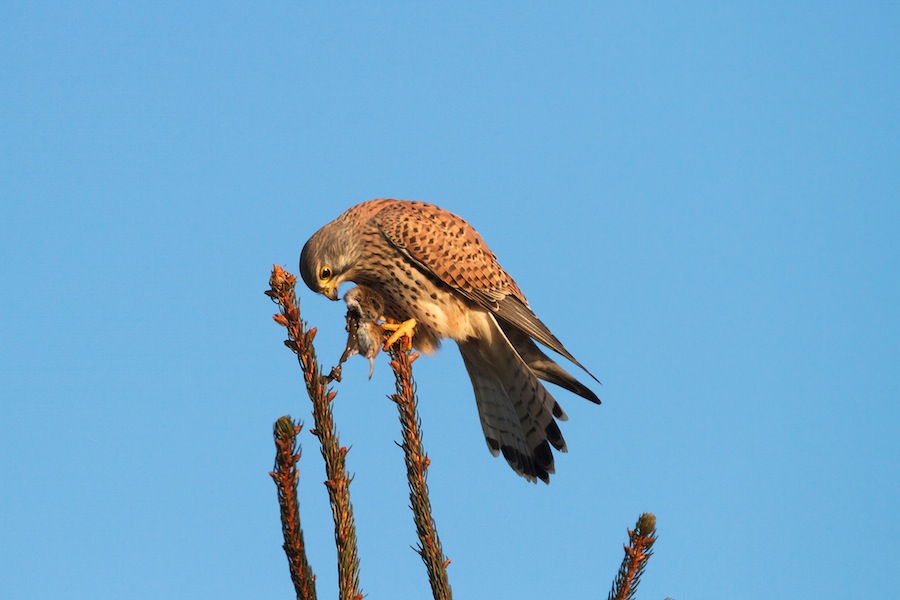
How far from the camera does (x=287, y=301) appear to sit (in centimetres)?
237

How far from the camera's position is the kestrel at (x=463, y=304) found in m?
4.59

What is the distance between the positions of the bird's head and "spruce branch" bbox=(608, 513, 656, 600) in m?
2.51

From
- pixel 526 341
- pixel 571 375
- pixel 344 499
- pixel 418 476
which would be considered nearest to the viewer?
pixel 344 499

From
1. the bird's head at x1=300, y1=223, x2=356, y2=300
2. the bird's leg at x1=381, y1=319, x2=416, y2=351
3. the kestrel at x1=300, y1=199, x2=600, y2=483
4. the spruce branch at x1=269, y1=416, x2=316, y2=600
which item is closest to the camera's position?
the spruce branch at x1=269, y1=416, x2=316, y2=600

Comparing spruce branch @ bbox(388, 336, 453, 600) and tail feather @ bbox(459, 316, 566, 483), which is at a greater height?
tail feather @ bbox(459, 316, 566, 483)

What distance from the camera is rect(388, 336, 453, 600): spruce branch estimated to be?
7.43ft

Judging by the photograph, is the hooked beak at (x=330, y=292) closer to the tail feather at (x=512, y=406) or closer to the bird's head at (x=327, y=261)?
the bird's head at (x=327, y=261)

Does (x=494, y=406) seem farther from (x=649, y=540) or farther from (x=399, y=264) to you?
(x=649, y=540)

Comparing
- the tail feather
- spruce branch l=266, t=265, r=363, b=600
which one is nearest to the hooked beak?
the tail feather

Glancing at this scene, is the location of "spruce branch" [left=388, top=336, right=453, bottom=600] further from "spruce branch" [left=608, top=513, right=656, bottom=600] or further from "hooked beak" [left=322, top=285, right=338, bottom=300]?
"hooked beak" [left=322, top=285, right=338, bottom=300]

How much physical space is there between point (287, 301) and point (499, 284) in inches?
103

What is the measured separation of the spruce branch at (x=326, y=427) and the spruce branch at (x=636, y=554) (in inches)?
24.6

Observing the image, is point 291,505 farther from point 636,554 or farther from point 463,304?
point 463,304

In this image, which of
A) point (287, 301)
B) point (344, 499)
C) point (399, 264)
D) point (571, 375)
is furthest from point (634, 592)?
point (399, 264)
